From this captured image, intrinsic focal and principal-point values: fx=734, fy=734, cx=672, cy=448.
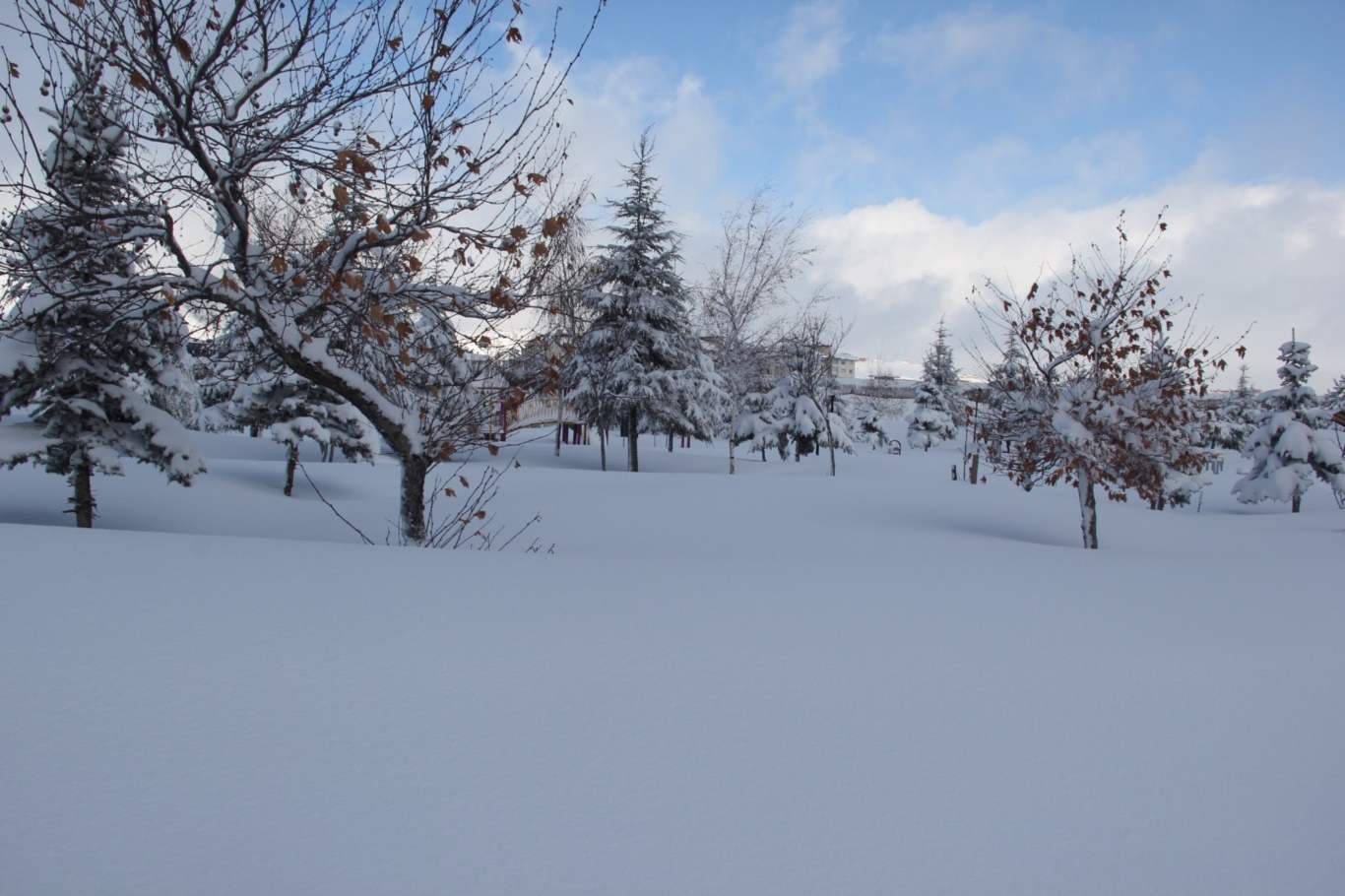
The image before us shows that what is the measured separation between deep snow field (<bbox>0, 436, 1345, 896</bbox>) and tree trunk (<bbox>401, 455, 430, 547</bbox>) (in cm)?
157

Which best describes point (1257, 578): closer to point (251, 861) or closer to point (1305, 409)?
point (251, 861)

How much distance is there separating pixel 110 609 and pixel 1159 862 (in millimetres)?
4196

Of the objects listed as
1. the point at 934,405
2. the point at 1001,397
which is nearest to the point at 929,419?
the point at 934,405

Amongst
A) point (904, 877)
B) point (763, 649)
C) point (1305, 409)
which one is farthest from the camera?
point (1305, 409)

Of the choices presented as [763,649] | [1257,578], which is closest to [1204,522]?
[1257,578]

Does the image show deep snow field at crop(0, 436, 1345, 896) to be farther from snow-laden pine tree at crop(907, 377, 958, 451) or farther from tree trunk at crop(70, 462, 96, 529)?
snow-laden pine tree at crop(907, 377, 958, 451)

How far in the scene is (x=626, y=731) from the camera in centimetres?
270

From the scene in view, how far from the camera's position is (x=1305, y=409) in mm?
23391

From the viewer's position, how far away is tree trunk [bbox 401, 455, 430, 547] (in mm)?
6645

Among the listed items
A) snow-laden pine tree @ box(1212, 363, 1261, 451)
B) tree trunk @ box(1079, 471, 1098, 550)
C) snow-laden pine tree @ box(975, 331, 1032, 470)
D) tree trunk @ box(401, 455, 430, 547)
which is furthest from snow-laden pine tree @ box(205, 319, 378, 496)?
snow-laden pine tree @ box(1212, 363, 1261, 451)

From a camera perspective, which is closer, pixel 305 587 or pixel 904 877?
pixel 904 877

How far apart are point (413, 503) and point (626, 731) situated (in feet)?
15.1

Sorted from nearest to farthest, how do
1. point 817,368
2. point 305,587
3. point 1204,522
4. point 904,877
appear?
point 904,877 < point 305,587 < point 1204,522 < point 817,368

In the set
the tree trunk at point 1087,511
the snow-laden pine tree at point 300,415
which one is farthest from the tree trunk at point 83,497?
the tree trunk at point 1087,511
